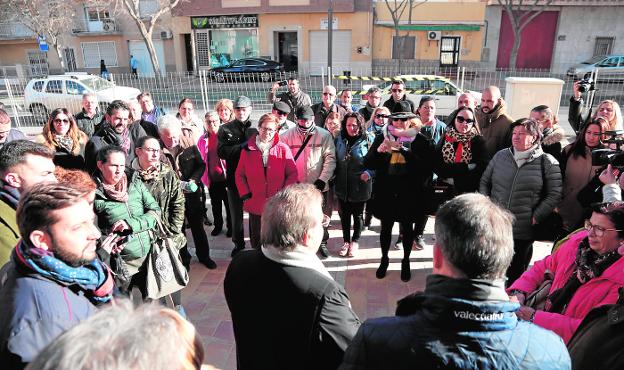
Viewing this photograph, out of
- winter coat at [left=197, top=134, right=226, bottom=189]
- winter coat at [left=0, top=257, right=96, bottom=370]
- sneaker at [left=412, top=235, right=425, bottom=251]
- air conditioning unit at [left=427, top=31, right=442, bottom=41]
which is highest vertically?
air conditioning unit at [left=427, top=31, right=442, bottom=41]

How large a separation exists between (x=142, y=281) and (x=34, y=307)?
1787 mm

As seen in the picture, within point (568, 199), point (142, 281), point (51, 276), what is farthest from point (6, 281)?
point (568, 199)

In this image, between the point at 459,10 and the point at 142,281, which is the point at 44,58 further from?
the point at 142,281

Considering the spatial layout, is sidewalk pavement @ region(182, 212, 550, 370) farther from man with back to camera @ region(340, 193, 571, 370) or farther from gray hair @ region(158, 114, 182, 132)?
man with back to camera @ region(340, 193, 571, 370)

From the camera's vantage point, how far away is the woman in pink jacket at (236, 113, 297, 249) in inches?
170

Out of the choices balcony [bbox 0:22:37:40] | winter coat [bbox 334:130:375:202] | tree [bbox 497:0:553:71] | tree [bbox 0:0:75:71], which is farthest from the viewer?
balcony [bbox 0:22:37:40]

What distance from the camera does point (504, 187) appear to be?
12.2 ft

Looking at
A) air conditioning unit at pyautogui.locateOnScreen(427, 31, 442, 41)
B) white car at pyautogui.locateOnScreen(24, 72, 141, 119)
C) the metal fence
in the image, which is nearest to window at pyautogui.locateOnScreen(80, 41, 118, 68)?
the metal fence

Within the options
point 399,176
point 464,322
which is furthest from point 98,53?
point 464,322

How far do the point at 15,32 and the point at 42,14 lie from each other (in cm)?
884

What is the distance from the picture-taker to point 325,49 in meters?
28.2

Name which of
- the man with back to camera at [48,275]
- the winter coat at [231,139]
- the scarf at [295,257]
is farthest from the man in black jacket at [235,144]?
Answer: the scarf at [295,257]

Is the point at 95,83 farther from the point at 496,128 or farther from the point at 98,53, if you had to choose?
the point at 98,53

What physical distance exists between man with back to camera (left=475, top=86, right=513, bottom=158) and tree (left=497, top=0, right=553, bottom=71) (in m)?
22.3
